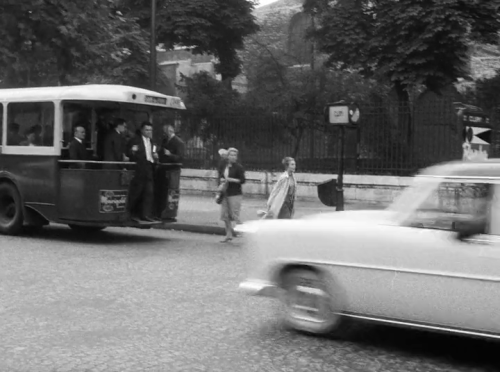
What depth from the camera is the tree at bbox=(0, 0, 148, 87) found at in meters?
19.5

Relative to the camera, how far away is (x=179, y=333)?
21.7 ft

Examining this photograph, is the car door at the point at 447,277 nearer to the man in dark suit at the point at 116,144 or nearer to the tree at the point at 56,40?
the man in dark suit at the point at 116,144

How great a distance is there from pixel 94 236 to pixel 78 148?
2033 millimetres

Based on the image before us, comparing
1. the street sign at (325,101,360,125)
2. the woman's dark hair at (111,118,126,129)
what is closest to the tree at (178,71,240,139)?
the street sign at (325,101,360,125)

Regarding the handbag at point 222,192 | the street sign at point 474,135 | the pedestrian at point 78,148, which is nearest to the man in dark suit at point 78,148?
the pedestrian at point 78,148

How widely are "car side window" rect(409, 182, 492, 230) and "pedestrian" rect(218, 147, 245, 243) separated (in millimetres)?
7294

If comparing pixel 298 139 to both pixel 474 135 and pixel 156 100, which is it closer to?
A: pixel 156 100

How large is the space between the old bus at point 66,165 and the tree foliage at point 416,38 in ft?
44.4

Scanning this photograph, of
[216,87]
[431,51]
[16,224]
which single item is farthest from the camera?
[216,87]

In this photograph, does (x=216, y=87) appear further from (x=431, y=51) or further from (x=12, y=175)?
(x=12, y=175)

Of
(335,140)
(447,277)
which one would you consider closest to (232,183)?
(447,277)

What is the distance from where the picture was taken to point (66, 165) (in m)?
13.1

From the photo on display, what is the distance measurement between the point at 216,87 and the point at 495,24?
10612mm

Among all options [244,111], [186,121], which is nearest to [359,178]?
[244,111]
